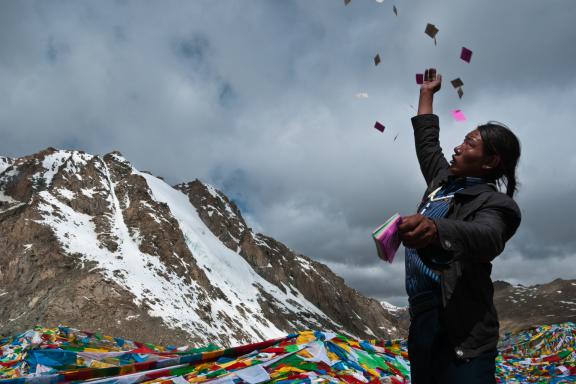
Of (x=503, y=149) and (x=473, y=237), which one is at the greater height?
(x=503, y=149)

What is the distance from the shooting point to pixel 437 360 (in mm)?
2605

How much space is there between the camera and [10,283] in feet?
223

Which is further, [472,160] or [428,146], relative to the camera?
[428,146]

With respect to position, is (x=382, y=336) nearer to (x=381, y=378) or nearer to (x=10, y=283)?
(x=10, y=283)

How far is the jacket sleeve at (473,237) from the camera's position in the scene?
80.7 inches

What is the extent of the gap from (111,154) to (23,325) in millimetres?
56635

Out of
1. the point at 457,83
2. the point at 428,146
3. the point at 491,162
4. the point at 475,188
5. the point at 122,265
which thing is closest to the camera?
the point at 475,188

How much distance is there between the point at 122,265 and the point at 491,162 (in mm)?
80465

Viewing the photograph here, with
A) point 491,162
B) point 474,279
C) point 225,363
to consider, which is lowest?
point 225,363

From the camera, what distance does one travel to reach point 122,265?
7681cm

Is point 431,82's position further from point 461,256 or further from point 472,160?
point 461,256

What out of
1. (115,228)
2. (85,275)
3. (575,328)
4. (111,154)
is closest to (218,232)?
(111,154)

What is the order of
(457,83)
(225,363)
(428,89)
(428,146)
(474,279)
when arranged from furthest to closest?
(225,363) → (457,83) → (428,89) → (428,146) → (474,279)

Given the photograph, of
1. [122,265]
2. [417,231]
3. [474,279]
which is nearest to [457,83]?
[474,279]
